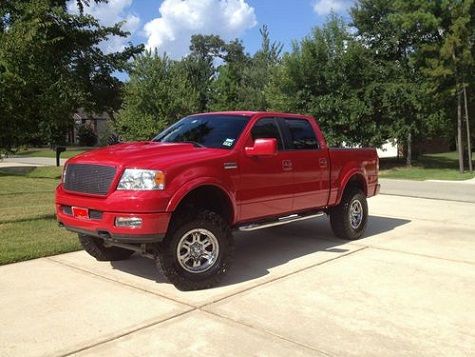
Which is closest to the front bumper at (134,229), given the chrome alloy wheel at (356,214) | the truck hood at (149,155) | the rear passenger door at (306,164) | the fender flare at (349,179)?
the truck hood at (149,155)

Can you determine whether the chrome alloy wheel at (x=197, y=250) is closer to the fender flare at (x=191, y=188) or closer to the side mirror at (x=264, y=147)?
the fender flare at (x=191, y=188)

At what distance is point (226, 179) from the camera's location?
6.07 metres

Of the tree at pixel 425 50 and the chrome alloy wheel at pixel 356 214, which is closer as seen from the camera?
the chrome alloy wheel at pixel 356 214

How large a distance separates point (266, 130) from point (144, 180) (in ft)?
6.99

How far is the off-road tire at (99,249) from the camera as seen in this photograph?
6.77 meters

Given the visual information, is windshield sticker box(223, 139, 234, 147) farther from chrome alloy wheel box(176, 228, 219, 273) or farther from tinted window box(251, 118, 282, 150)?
chrome alloy wheel box(176, 228, 219, 273)

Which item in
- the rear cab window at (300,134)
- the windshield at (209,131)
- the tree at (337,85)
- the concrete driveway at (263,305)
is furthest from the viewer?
the tree at (337,85)

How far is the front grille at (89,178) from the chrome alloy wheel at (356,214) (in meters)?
4.24

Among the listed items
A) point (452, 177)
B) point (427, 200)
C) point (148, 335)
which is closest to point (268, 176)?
point (148, 335)

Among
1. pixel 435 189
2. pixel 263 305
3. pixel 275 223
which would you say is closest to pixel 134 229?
pixel 263 305

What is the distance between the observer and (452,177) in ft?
69.5

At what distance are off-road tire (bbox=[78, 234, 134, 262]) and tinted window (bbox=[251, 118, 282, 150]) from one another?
Answer: 2287mm

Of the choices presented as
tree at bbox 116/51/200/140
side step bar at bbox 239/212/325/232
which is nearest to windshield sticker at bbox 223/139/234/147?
side step bar at bbox 239/212/325/232

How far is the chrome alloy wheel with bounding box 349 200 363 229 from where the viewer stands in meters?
8.48
